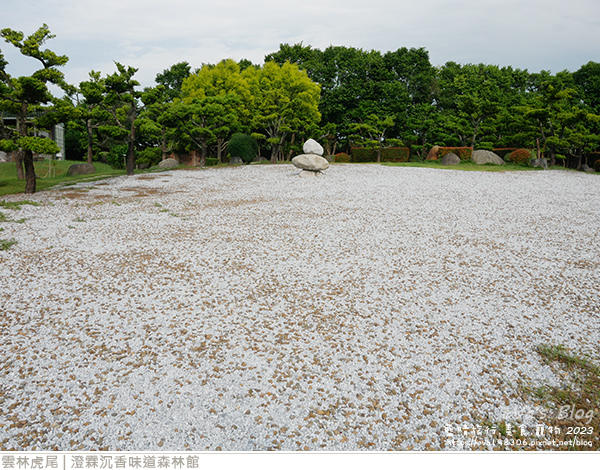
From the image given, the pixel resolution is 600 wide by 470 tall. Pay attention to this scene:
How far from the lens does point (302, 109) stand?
29438 mm

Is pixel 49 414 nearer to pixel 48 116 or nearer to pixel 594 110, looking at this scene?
pixel 48 116

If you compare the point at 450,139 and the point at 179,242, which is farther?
the point at 450,139

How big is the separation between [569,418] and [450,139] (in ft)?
103

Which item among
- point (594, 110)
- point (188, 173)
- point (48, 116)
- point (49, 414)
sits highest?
point (594, 110)

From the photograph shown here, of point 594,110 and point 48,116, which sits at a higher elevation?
point 594,110

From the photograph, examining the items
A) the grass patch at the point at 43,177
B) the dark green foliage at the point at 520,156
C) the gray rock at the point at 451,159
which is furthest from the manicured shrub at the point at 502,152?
the grass patch at the point at 43,177

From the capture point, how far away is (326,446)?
3.18m

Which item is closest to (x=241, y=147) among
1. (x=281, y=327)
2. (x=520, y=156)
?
(x=520, y=156)

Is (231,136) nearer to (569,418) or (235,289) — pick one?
(235,289)

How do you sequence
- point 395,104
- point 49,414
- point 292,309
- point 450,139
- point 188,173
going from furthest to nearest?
point 395,104, point 450,139, point 188,173, point 292,309, point 49,414

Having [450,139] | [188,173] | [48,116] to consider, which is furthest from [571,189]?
[48,116]

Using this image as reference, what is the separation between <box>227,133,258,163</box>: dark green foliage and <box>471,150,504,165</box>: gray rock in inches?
666

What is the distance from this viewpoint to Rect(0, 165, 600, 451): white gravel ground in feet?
11.3

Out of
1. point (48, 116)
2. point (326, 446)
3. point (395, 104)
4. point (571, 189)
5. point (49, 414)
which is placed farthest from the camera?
point (395, 104)
